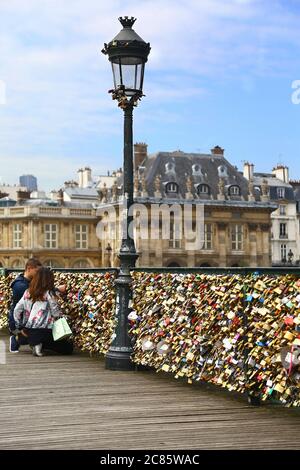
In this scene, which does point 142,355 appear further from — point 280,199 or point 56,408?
point 280,199

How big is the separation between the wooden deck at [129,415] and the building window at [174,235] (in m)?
64.1

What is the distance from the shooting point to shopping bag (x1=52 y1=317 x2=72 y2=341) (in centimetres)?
1118

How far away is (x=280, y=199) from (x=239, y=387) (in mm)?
82706

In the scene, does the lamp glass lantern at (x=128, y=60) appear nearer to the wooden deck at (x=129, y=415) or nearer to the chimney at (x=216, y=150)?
the wooden deck at (x=129, y=415)

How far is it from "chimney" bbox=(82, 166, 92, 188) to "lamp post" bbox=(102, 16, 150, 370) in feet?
271

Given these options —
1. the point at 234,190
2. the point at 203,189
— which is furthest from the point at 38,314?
the point at 234,190

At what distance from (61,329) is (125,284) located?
60.6 inches

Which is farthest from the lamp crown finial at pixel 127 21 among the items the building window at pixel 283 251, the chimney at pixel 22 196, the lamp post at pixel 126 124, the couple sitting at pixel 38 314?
the building window at pixel 283 251

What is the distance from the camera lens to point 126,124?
10523 mm

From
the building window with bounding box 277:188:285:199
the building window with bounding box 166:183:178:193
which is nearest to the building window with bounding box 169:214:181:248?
the building window with bounding box 166:183:178:193

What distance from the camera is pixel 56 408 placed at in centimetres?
741

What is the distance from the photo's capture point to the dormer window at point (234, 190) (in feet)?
254

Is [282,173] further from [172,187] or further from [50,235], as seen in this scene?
[50,235]

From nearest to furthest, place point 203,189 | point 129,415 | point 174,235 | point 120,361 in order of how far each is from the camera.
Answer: point 129,415, point 120,361, point 174,235, point 203,189
